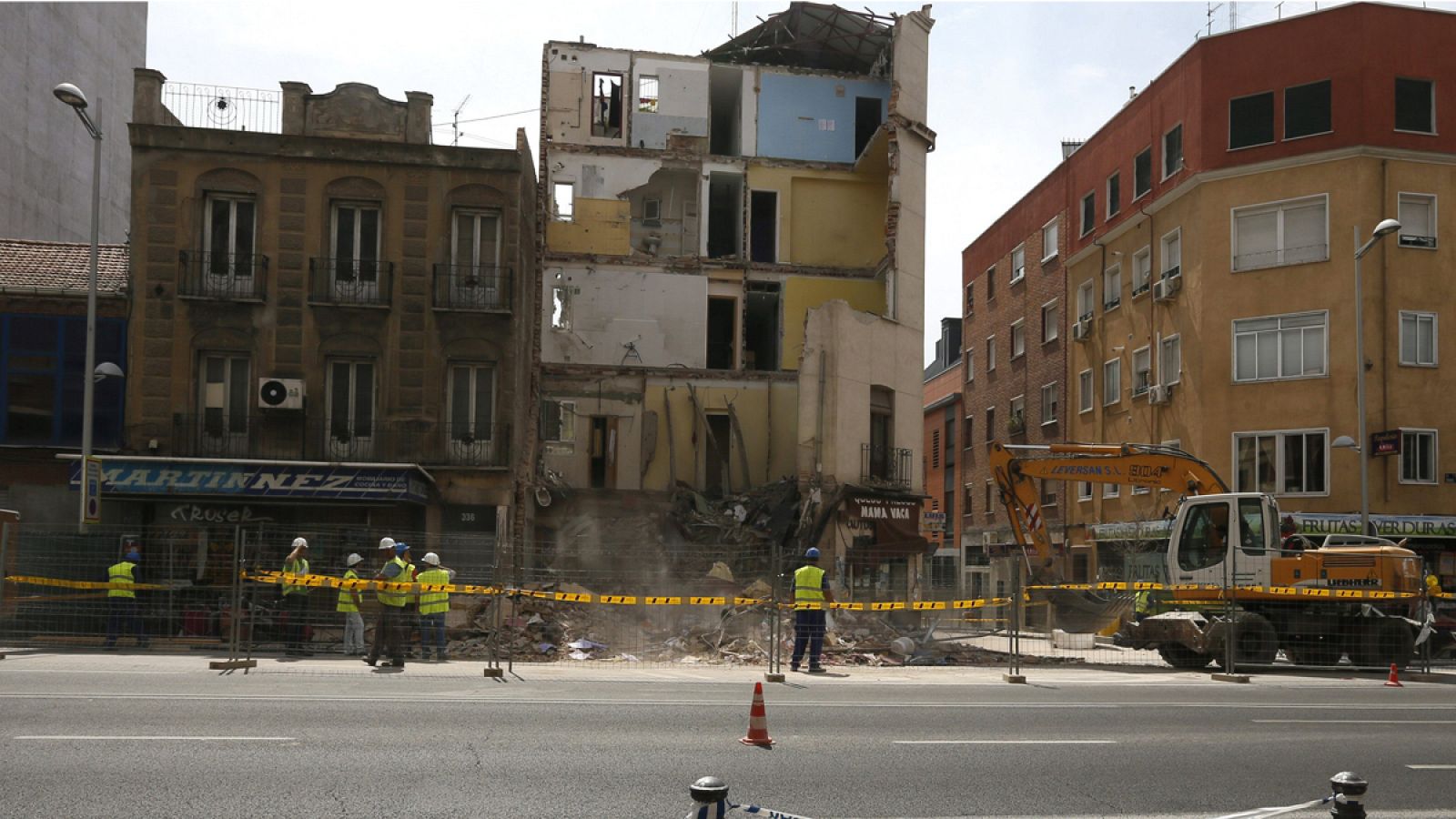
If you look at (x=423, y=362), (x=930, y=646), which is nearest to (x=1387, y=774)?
(x=930, y=646)

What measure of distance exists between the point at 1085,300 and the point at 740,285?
1218cm

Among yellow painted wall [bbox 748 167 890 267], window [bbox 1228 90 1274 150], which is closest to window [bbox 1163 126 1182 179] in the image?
window [bbox 1228 90 1274 150]

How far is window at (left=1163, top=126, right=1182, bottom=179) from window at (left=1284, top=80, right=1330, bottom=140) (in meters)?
3.29

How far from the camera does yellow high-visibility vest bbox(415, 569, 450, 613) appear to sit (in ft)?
62.6

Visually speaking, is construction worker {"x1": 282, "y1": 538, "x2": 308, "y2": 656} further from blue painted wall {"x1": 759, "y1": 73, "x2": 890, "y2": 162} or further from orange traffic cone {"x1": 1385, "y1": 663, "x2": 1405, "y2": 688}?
blue painted wall {"x1": 759, "y1": 73, "x2": 890, "y2": 162}

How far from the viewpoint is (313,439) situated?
28.6m

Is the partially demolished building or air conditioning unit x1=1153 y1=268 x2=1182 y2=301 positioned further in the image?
air conditioning unit x1=1153 y1=268 x2=1182 y2=301

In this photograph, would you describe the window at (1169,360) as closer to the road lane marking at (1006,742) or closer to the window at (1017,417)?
the window at (1017,417)

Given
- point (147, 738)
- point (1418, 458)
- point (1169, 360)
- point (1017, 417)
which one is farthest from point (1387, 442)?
point (147, 738)

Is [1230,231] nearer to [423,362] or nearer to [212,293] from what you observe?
[423,362]

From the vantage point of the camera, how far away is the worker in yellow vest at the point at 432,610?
1909 centimetres

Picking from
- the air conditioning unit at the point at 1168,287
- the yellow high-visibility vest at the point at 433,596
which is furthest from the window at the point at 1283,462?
the yellow high-visibility vest at the point at 433,596

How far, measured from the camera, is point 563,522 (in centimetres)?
3444

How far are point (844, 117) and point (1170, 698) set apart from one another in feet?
94.8
